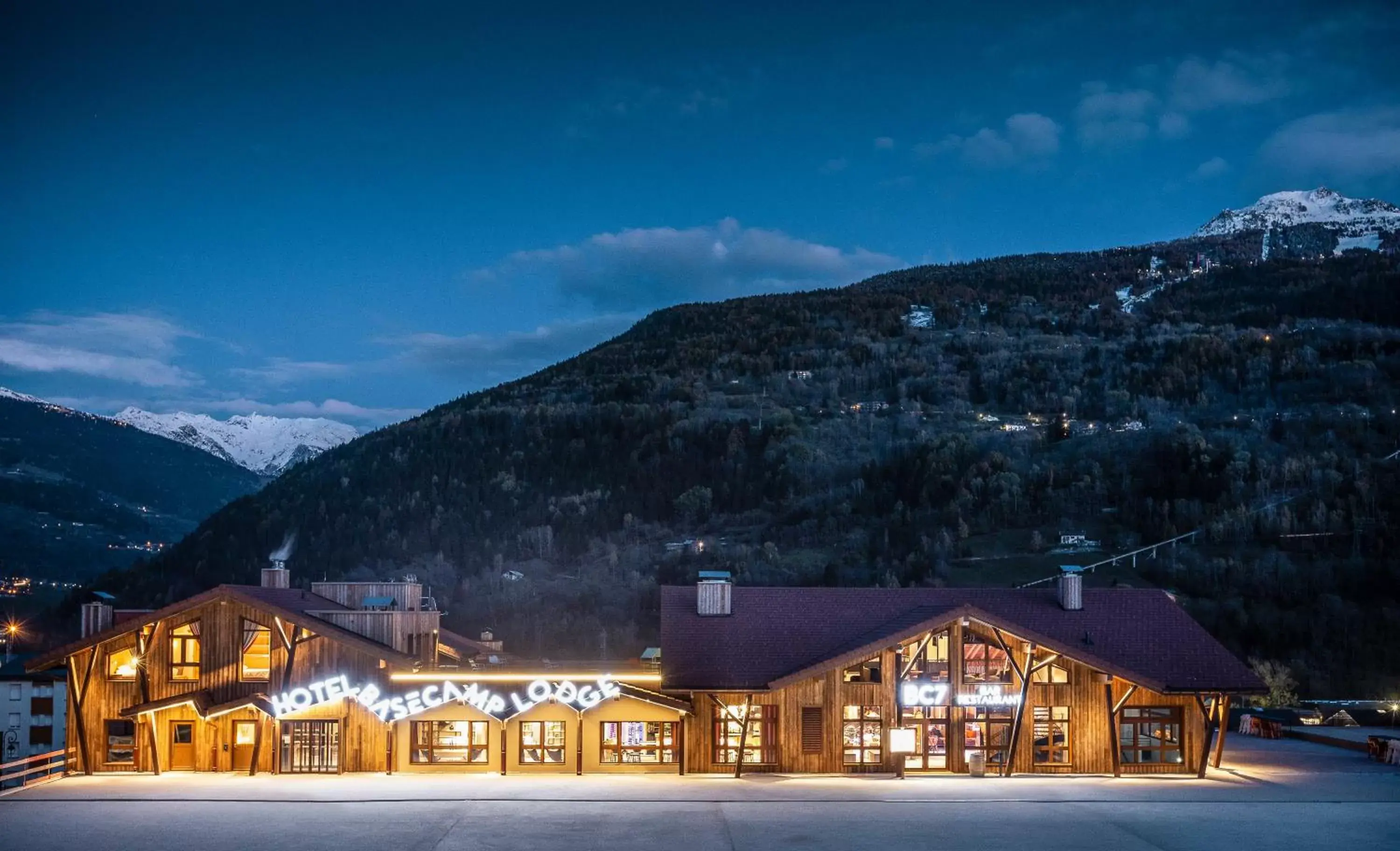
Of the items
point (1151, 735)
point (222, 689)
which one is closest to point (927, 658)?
point (1151, 735)

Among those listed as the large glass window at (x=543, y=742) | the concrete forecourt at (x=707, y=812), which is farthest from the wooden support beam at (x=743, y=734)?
the large glass window at (x=543, y=742)

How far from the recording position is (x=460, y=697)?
32.6m

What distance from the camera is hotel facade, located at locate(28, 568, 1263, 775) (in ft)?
107

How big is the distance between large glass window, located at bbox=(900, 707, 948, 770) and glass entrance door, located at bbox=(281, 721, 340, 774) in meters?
14.7

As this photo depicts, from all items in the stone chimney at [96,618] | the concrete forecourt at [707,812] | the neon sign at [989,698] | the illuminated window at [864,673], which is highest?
the stone chimney at [96,618]

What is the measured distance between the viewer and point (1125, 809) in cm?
2788

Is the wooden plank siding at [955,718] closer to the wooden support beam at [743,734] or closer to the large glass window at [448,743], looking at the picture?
the wooden support beam at [743,734]

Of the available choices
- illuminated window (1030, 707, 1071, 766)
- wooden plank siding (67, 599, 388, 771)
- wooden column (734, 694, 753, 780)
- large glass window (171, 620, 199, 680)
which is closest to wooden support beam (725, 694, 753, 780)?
wooden column (734, 694, 753, 780)

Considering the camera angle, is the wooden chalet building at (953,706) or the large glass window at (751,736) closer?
the wooden chalet building at (953,706)

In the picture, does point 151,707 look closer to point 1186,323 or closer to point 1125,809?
point 1125,809

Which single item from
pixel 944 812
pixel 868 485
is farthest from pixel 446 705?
pixel 868 485

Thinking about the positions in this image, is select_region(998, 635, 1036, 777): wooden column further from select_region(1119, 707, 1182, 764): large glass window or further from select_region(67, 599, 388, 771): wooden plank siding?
select_region(67, 599, 388, 771): wooden plank siding

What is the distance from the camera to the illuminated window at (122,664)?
111 feet

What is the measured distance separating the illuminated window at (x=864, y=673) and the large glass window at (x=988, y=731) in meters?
2.49
